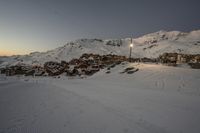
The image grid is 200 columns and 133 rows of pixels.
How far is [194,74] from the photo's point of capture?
2573 centimetres

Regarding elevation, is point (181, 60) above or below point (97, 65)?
above

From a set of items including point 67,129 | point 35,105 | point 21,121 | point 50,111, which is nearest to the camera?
point 67,129

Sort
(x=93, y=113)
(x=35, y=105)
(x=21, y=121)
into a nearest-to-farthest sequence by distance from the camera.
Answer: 1. (x=21, y=121)
2. (x=93, y=113)
3. (x=35, y=105)

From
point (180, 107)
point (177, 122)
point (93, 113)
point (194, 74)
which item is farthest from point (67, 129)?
point (194, 74)

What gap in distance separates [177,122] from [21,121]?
9.74 meters

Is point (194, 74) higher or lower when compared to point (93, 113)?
higher

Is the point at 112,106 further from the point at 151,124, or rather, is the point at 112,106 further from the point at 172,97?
the point at 172,97

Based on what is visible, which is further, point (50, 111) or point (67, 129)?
point (50, 111)

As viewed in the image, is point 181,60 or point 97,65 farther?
point 97,65

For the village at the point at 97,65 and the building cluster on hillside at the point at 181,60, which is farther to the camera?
the village at the point at 97,65

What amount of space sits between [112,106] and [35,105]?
6723 millimetres

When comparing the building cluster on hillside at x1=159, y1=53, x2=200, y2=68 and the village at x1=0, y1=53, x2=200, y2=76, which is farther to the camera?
the village at x1=0, y1=53, x2=200, y2=76

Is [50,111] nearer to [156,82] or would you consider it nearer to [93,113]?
[93,113]

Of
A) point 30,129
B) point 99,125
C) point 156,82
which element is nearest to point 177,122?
point 99,125
